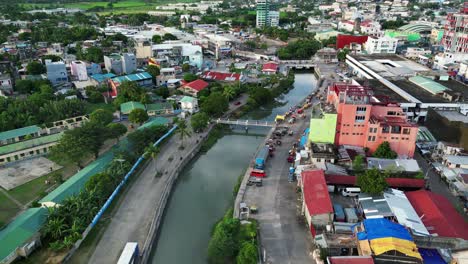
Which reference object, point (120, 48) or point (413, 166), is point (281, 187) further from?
point (120, 48)

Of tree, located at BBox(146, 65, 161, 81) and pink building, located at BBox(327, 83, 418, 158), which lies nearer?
pink building, located at BBox(327, 83, 418, 158)

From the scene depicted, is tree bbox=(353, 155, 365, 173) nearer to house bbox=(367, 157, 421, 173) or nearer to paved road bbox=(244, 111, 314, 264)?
house bbox=(367, 157, 421, 173)

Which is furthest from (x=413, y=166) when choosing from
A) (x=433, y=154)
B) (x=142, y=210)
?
(x=142, y=210)

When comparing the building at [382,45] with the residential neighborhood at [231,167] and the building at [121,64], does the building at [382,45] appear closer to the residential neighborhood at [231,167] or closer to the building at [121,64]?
the residential neighborhood at [231,167]

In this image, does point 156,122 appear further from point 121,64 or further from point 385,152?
point 121,64

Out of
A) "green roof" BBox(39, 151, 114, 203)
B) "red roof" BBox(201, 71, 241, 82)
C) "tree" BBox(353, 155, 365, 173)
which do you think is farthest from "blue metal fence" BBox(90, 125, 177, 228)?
"red roof" BBox(201, 71, 241, 82)

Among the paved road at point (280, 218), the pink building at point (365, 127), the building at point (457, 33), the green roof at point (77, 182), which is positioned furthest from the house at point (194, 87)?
the building at point (457, 33)

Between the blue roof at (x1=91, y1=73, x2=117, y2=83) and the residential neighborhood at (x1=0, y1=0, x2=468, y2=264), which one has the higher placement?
the blue roof at (x1=91, y1=73, x2=117, y2=83)
